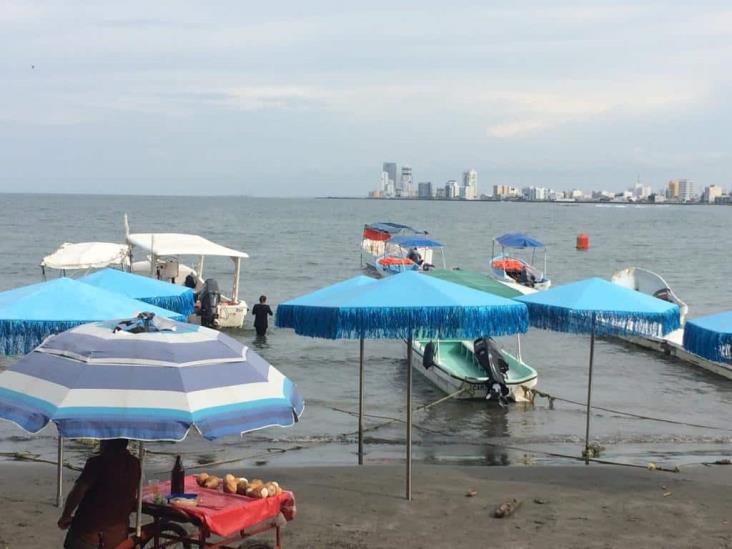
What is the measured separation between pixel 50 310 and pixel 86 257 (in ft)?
64.6

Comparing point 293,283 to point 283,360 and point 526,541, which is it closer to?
point 283,360

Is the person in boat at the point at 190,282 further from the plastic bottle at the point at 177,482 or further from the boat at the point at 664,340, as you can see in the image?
the plastic bottle at the point at 177,482

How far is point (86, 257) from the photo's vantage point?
26.9m

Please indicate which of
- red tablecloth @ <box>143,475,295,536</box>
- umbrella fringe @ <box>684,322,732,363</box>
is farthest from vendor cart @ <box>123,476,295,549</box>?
umbrella fringe @ <box>684,322,732,363</box>

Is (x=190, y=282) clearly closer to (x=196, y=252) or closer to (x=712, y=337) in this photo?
(x=196, y=252)

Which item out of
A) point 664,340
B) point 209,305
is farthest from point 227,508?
point 209,305

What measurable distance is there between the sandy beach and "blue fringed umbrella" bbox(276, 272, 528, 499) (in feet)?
6.05

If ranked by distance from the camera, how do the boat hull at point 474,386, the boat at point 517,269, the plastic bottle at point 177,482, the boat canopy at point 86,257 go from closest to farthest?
the plastic bottle at point 177,482, the boat hull at point 474,386, the boat canopy at point 86,257, the boat at point 517,269

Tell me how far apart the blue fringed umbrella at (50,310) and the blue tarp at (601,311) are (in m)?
4.67

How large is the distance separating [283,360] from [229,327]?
490cm

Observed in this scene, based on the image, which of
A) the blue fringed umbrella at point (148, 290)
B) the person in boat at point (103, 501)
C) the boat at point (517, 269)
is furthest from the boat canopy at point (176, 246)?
the person in boat at point (103, 501)

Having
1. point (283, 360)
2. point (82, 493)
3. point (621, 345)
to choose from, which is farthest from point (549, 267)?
point (82, 493)

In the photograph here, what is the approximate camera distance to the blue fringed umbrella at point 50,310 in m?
7.82

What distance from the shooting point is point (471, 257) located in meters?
77.8
